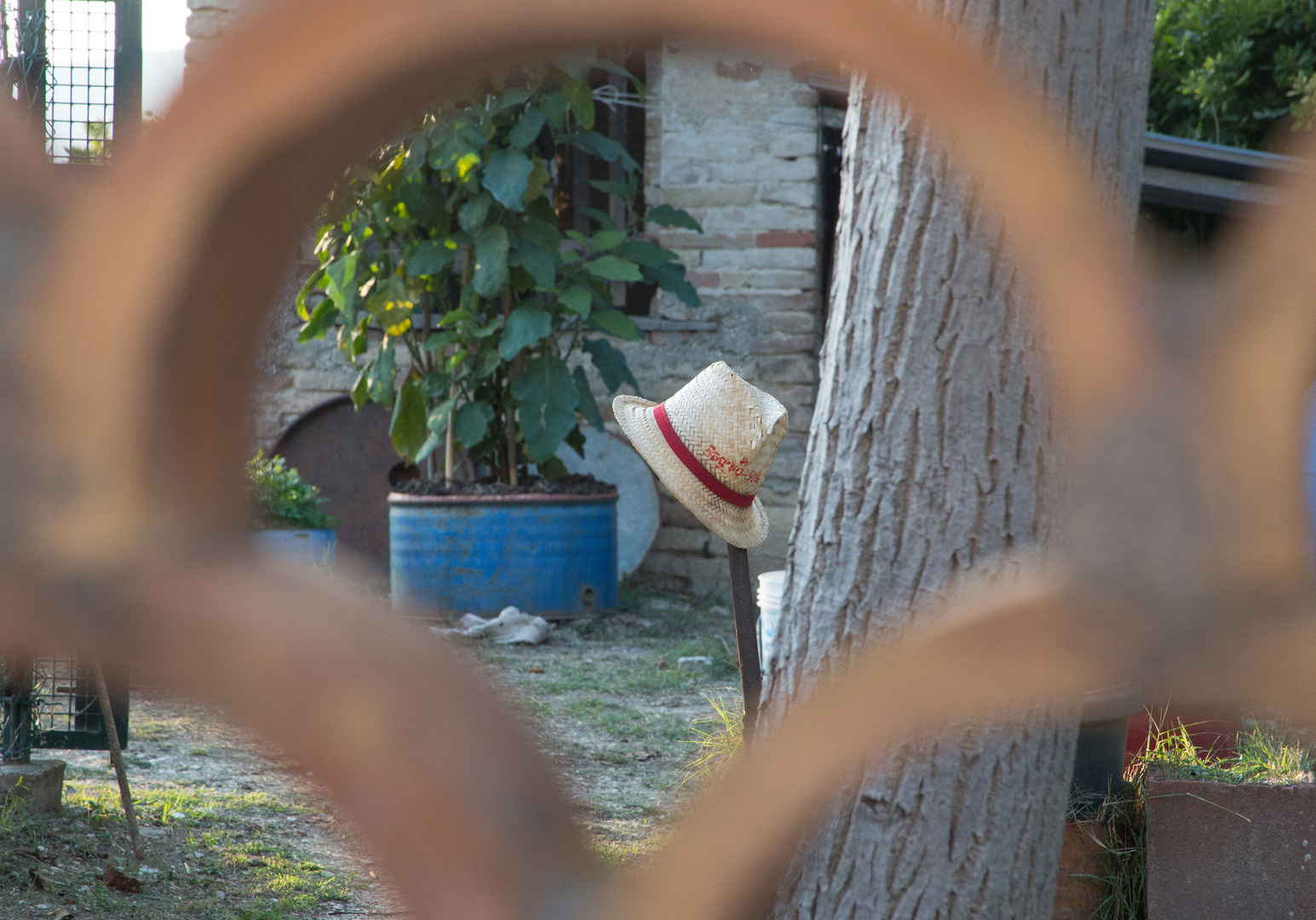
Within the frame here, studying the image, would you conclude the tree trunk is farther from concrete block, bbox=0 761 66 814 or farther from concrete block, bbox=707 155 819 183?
concrete block, bbox=707 155 819 183

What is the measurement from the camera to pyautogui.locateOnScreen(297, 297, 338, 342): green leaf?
4973 millimetres

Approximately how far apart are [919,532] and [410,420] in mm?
4207

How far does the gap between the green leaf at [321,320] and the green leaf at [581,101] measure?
1.43 meters

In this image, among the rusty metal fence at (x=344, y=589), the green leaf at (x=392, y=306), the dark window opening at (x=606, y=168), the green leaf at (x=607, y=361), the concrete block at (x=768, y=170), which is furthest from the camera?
the dark window opening at (x=606, y=168)

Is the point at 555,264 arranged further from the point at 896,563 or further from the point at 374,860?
the point at 374,860

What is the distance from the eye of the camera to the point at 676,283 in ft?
16.9

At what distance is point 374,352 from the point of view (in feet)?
18.5

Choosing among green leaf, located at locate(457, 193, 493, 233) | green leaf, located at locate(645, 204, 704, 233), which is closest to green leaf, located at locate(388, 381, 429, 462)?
green leaf, located at locate(457, 193, 493, 233)

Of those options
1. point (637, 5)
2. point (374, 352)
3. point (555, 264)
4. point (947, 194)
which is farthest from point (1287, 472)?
point (374, 352)

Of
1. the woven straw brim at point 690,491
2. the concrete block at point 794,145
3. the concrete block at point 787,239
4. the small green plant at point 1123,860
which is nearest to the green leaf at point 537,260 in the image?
the concrete block at point 787,239

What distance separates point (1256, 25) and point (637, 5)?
6.46 metres

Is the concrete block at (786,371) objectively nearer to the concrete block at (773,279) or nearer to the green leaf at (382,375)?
the concrete block at (773,279)

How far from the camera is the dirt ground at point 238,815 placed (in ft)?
7.11

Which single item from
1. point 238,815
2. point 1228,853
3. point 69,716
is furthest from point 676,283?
point 1228,853
